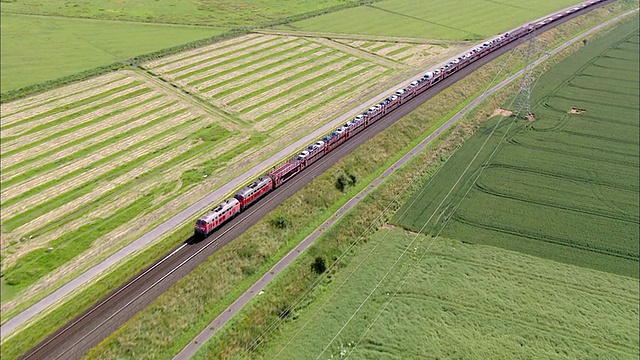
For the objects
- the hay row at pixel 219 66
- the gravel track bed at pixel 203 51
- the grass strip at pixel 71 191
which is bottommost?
the grass strip at pixel 71 191

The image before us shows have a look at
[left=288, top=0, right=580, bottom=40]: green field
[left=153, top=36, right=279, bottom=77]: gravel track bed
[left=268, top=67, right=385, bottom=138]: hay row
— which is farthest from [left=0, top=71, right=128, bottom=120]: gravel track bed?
[left=288, top=0, right=580, bottom=40]: green field

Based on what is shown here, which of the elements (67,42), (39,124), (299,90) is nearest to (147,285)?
(39,124)

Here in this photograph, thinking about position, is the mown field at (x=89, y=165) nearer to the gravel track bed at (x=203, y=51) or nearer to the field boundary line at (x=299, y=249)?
the gravel track bed at (x=203, y=51)

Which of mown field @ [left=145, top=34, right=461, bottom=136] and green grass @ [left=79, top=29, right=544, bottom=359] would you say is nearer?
green grass @ [left=79, top=29, right=544, bottom=359]

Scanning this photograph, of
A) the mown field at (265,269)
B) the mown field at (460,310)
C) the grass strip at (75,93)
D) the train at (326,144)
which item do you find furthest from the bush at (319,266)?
the grass strip at (75,93)

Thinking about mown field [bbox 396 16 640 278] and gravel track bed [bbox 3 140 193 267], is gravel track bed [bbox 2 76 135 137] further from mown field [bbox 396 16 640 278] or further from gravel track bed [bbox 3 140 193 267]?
mown field [bbox 396 16 640 278]

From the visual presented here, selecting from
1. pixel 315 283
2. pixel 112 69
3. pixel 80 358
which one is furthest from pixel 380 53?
pixel 80 358

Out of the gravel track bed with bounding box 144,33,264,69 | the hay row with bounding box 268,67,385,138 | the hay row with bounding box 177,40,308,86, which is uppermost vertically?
the gravel track bed with bounding box 144,33,264,69
